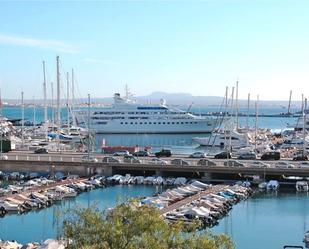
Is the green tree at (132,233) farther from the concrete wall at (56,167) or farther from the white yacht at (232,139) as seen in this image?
the white yacht at (232,139)

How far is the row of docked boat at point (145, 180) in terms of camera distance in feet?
176

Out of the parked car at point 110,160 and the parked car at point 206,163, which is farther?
the parked car at point 110,160

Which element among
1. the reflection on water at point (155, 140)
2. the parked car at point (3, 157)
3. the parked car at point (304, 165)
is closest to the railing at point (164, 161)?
the parked car at point (304, 165)

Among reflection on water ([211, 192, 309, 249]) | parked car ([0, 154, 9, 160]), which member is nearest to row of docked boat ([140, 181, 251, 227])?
reflection on water ([211, 192, 309, 249])

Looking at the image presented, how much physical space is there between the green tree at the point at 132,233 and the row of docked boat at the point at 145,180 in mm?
34629

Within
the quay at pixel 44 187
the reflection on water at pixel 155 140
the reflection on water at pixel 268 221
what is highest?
the quay at pixel 44 187

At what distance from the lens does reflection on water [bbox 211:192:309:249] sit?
117ft

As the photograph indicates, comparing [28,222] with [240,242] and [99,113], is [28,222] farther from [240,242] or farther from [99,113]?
[99,113]

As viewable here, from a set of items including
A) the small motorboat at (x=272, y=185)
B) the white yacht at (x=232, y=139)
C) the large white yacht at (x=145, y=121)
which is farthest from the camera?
Result: the large white yacht at (x=145, y=121)

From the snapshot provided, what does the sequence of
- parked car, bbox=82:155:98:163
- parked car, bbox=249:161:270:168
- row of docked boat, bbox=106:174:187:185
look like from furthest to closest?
parked car, bbox=82:155:98:163 < parked car, bbox=249:161:270:168 < row of docked boat, bbox=106:174:187:185

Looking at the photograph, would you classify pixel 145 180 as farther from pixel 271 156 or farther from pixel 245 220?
pixel 271 156

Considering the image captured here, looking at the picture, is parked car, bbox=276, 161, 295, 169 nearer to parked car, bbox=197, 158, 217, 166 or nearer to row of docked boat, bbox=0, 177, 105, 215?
parked car, bbox=197, 158, 217, 166

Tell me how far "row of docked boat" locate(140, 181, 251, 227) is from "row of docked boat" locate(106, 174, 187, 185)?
135 inches

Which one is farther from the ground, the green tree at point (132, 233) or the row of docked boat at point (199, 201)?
the green tree at point (132, 233)
